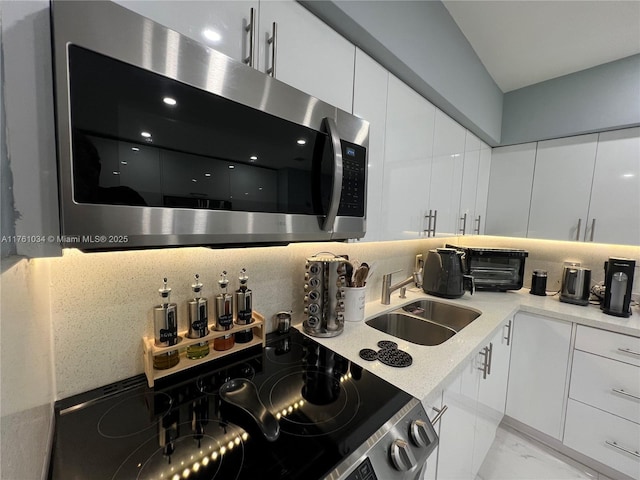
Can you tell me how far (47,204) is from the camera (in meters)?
0.40

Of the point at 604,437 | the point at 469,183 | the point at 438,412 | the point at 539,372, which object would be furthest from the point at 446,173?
the point at 604,437

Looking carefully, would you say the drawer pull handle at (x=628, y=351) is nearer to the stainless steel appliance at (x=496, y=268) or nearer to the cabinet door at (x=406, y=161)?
the stainless steel appliance at (x=496, y=268)

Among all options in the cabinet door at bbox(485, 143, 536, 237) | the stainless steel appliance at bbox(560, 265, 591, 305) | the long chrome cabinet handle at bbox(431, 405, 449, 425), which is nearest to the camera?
the long chrome cabinet handle at bbox(431, 405, 449, 425)

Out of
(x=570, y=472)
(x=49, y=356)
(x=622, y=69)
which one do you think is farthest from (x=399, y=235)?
(x=622, y=69)

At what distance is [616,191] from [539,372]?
4.22ft

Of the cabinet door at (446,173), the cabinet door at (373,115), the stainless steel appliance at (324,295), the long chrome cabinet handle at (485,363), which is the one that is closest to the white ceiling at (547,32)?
the cabinet door at (446,173)

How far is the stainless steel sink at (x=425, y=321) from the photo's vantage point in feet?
4.44

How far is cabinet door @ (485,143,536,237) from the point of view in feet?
6.88

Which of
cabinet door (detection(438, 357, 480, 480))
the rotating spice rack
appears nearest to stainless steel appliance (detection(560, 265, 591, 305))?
cabinet door (detection(438, 357, 480, 480))

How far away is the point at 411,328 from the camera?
1453mm

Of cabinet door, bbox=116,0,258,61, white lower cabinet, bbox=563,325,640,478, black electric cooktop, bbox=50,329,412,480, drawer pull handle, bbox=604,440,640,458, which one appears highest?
cabinet door, bbox=116,0,258,61

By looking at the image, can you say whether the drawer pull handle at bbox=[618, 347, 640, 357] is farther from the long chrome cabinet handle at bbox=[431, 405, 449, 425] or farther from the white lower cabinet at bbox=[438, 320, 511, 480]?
the long chrome cabinet handle at bbox=[431, 405, 449, 425]

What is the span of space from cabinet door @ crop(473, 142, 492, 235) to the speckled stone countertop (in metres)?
0.59

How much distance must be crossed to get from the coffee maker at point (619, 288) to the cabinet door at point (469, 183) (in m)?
0.82
